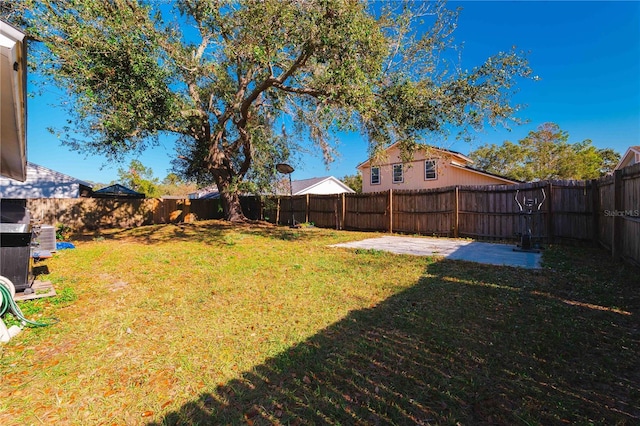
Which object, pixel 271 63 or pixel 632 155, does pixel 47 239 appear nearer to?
pixel 271 63

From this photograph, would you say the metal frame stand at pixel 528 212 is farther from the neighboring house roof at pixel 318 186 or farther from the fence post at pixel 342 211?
the neighboring house roof at pixel 318 186

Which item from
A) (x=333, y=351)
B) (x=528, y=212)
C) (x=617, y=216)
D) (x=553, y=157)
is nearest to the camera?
(x=333, y=351)

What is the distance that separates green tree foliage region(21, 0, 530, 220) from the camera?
646 cm

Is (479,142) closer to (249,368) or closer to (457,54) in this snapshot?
(457,54)

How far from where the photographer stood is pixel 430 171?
17.8 meters

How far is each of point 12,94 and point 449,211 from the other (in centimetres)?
1080

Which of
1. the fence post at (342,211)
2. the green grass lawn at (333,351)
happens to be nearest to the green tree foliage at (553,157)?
the fence post at (342,211)

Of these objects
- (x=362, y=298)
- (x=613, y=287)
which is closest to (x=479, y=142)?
(x=613, y=287)

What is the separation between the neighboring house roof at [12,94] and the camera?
235 centimetres

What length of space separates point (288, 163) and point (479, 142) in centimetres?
778

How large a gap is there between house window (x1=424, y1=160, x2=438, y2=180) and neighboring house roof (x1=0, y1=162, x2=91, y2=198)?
65.1 ft

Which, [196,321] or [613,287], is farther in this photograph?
[613,287]

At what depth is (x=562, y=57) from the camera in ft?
40.5

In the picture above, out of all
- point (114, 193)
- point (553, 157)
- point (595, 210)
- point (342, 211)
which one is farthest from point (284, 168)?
point (553, 157)
